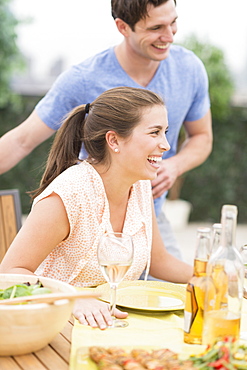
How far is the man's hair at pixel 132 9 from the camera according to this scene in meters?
2.50

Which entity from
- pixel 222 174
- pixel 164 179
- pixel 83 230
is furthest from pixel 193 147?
pixel 222 174

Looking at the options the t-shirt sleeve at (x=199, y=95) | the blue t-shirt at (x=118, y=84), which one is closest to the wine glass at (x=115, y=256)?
the blue t-shirt at (x=118, y=84)

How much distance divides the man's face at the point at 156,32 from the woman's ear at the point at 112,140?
0.67 metres

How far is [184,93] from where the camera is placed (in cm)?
288

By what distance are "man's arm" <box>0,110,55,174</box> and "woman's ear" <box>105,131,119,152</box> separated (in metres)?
0.69

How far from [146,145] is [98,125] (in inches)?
9.4

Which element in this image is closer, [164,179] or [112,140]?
[112,140]

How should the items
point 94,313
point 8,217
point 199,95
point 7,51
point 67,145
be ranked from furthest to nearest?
1. point 7,51
2. point 199,95
3. point 8,217
4. point 67,145
5. point 94,313

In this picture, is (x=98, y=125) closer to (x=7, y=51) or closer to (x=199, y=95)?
(x=199, y=95)

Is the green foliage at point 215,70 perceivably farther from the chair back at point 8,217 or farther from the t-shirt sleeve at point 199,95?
the chair back at point 8,217

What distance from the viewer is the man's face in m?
2.53

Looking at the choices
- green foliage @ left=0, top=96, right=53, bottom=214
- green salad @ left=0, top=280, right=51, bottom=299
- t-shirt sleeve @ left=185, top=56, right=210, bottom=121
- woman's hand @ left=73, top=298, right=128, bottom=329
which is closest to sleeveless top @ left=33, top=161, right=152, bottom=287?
woman's hand @ left=73, top=298, right=128, bottom=329

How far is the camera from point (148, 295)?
1.73 metres

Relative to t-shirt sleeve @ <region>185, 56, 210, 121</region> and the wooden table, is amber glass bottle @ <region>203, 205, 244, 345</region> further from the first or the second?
t-shirt sleeve @ <region>185, 56, 210, 121</region>
